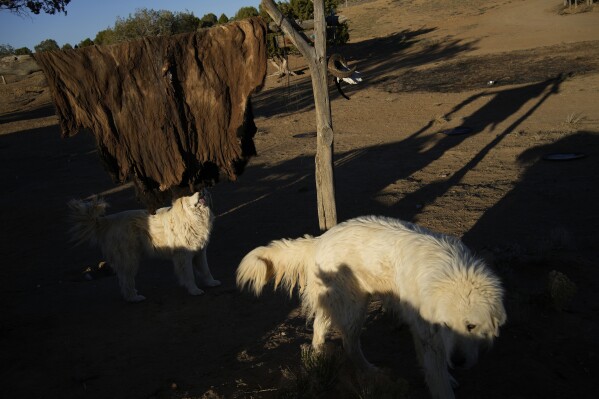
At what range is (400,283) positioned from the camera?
385 cm

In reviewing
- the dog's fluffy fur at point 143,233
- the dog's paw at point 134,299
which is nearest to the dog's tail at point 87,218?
the dog's fluffy fur at point 143,233

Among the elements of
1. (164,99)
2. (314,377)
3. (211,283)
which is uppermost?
(164,99)

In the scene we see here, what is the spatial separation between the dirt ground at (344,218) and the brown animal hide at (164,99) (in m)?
1.78

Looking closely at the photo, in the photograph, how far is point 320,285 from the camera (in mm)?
4219

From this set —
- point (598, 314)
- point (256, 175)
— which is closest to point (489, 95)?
point (256, 175)

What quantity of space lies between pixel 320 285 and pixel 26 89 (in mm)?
34264

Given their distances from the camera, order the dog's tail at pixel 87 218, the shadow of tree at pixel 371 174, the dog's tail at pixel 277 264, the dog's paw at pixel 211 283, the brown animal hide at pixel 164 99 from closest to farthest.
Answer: the dog's tail at pixel 277 264
the brown animal hide at pixel 164 99
the dog's tail at pixel 87 218
the dog's paw at pixel 211 283
the shadow of tree at pixel 371 174

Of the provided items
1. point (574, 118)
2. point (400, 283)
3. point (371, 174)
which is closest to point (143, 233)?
point (400, 283)

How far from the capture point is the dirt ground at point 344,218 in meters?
4.66

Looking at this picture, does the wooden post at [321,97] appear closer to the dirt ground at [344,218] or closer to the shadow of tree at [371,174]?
the dirt ground at [344,218]

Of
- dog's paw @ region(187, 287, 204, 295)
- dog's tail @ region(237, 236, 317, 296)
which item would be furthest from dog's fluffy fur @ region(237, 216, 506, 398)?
dog's paw @ region(187, 287, 204, 295)

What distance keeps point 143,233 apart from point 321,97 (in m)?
2.98

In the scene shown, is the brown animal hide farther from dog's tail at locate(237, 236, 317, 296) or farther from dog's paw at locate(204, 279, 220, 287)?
dog's paw at locate(204, 279, 220, 287)

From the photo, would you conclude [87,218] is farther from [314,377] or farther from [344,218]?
[344,218]
